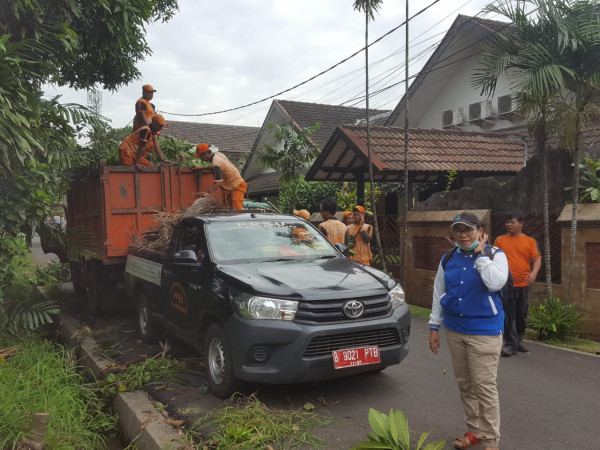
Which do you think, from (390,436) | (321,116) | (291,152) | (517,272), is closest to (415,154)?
(291,152)

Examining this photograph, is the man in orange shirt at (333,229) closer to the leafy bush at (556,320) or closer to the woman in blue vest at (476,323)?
the leafy bush at (556,320)

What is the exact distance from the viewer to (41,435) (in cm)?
390

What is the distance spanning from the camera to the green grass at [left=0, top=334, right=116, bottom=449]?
4.00m

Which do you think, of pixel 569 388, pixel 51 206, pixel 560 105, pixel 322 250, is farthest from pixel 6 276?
pixel 560 105

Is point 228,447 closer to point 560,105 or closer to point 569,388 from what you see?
point 569,388

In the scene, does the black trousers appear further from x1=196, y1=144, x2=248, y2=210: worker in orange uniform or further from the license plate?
x1=196, y1=144, x2=248, y2=210: worker in orange uniform

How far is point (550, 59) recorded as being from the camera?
22.3 feet

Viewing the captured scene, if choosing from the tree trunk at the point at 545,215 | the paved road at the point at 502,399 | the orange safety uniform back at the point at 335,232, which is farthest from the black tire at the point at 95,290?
the tree trunk at the point at 545,215

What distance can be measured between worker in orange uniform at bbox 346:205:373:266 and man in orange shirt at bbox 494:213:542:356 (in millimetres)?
1828

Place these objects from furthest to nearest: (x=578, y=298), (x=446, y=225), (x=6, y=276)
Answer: (x=446, y=225) < (x=578, y=298) < (x=6, y=276)

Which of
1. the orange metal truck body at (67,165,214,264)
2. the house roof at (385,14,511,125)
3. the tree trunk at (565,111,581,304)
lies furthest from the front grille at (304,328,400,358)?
the house roof at (385,14,511,125)

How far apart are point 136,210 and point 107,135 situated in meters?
1.55

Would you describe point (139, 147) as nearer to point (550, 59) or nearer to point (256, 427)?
point (256, 427)

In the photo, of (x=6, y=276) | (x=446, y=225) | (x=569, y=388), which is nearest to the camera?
(x=569, y=388)
